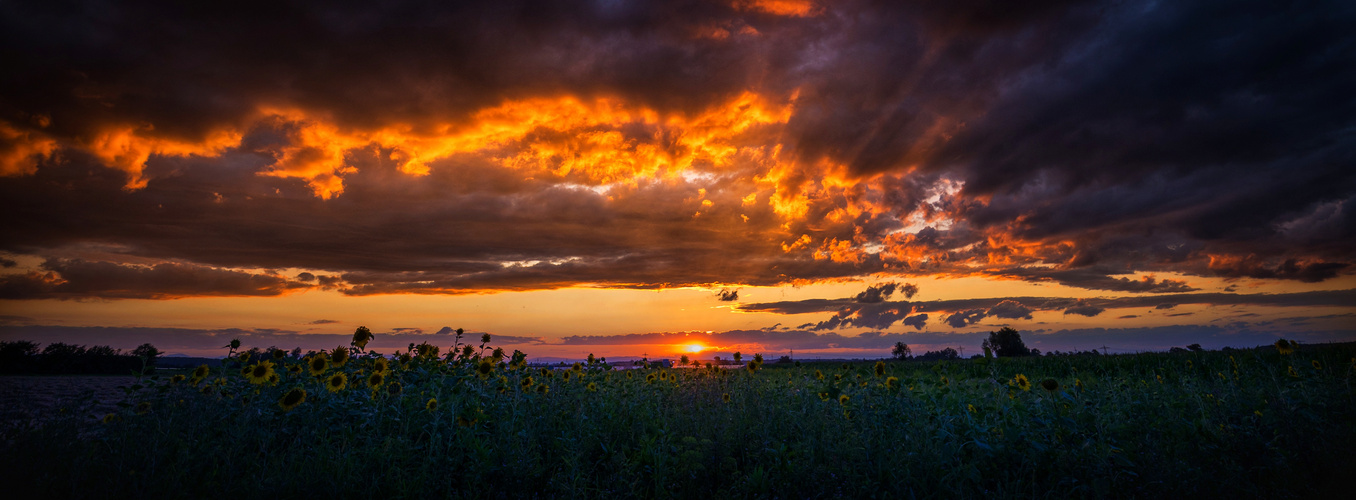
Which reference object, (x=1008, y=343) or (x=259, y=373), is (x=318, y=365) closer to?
(x=259, y=373)

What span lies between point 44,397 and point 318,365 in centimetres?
288

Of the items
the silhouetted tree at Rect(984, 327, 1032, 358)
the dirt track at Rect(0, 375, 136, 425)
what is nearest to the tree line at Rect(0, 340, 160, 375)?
the dirt track at Rect(0, 375, 136, 425)

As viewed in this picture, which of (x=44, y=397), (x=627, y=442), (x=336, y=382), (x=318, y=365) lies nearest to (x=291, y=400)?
(x=336, y=382)

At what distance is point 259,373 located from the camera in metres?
6.55

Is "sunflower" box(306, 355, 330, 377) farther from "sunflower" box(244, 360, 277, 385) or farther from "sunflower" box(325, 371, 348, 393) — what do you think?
"sunflower" box(244, 360, 277, 385)

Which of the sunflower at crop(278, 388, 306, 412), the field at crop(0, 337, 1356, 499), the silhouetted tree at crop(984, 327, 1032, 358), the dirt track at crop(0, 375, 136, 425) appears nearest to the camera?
the field at crop(0, 337, 1356, 499)

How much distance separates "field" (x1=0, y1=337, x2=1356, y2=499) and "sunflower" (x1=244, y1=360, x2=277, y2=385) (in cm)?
2

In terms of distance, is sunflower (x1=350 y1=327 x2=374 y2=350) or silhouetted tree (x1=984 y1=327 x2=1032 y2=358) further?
silhouetted tree (x1=984 y1=327 x2=1032 y2=358)

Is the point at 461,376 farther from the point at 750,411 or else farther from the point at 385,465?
the point at 750,411

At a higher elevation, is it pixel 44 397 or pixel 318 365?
pixel 318 365

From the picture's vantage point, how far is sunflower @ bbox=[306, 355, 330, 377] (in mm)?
6380

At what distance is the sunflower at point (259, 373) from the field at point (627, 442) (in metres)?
0.02

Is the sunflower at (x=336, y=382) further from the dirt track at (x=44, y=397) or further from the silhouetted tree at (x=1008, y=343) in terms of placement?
the silhouetted tree at (x=1008, y=343)

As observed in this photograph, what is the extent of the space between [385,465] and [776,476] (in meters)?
4.08
